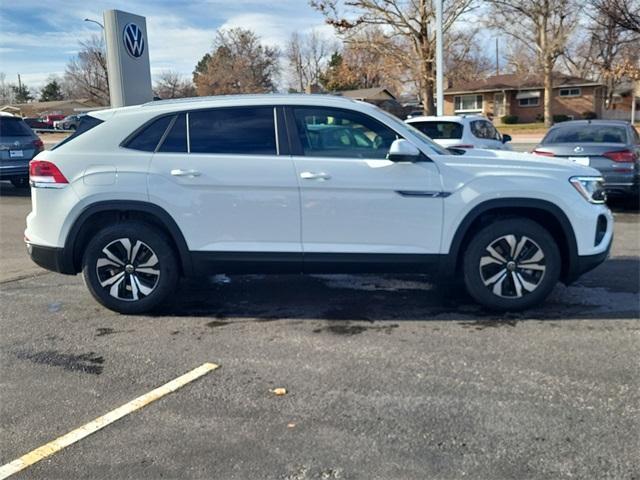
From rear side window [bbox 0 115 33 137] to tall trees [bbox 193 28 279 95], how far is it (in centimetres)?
5556

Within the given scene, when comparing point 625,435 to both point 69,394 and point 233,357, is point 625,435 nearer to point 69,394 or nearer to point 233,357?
point 233,357

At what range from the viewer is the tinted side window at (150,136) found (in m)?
4.95

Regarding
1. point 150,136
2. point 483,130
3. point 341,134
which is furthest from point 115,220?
point 483,130

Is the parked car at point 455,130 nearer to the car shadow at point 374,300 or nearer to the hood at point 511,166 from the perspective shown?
the car shadow at point 374,300

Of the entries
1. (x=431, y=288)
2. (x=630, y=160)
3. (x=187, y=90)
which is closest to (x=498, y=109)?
(x=187, y=90)

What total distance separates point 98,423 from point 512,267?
3352mm

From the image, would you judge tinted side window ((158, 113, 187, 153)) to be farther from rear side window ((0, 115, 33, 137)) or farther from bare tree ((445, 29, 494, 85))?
bare tree ((445, 29, 494, 85))

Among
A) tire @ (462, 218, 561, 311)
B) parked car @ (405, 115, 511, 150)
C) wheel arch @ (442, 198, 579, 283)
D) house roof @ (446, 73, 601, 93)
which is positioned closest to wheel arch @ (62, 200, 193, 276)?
wheel arch @ (442, 198, 579, 283)

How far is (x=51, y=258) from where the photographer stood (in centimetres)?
504

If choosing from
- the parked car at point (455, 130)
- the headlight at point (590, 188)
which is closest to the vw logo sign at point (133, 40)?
the parked car at point (455, 130)

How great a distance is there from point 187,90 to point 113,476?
7637 centimetres

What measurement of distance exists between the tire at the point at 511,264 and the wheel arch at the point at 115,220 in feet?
7.81

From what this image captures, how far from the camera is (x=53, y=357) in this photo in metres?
4.32

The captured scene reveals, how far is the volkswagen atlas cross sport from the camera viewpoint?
4.78m
